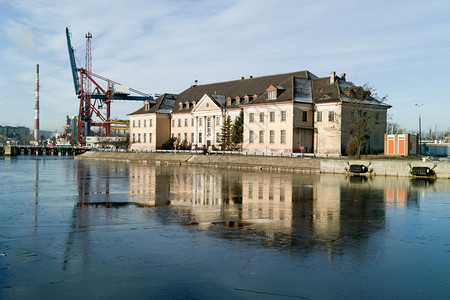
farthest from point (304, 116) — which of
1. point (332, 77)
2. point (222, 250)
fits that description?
point (222, 250)

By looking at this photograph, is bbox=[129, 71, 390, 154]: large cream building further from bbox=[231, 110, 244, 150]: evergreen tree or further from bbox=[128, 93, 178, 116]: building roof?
bbox=[128, 93, 178, 116]: building roof

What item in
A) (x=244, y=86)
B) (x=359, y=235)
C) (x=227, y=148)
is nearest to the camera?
(x=359, y=235)

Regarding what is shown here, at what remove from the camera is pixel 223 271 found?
866cm

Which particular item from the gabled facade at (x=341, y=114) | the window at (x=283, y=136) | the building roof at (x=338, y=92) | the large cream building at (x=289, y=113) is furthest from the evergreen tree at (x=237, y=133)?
the building roof at (x=338, y=92)

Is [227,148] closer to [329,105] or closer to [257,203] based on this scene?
[329,105]

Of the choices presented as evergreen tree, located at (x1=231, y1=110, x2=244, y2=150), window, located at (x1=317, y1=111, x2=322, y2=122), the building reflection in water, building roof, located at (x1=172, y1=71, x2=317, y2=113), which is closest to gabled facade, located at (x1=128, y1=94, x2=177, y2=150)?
building roof, located at (x1=172, y1=71, x2=317, y2=113)

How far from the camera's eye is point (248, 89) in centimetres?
6806

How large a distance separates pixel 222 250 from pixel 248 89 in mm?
59129

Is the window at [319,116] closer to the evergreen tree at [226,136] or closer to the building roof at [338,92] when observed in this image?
the building roof at [338,92]

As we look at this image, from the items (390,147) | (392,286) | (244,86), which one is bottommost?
(392,286)

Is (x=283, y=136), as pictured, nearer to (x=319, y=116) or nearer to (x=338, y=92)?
(x=319, y=116)

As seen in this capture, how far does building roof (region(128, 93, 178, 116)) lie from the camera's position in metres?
80.9


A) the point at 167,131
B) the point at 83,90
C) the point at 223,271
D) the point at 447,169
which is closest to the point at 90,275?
the point at 223,271

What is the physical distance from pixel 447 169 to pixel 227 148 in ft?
A: 113
